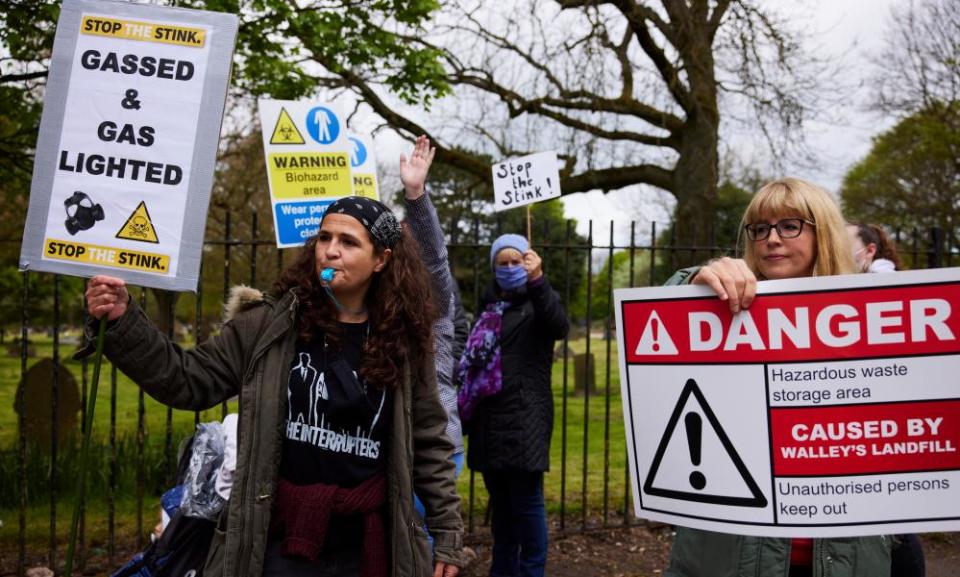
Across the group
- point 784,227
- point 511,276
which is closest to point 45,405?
point 511,276

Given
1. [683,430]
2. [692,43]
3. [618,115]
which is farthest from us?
[618,115]

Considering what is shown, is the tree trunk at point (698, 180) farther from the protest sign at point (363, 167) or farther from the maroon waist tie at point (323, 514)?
the maroon waist tie at point (323, 514)

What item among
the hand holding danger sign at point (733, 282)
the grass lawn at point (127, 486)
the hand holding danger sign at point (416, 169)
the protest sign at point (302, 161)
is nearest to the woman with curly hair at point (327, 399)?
the hand holding danger sign at point (416, 169)

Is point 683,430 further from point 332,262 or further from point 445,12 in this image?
point 445,12

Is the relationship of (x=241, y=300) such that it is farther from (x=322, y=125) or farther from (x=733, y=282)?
(x=322, y=125)

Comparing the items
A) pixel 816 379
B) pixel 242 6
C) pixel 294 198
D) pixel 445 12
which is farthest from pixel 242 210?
pixel 816 379

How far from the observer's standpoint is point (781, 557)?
6.14 ft

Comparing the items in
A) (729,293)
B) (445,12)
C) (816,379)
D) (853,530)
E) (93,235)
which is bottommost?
(853,530)

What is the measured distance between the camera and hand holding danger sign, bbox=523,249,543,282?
4.20m

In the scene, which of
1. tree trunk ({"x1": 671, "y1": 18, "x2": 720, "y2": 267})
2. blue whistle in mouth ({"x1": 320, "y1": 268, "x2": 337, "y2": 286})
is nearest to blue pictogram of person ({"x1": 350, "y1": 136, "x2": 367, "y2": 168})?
blue whistle in mouth ({"x1": 320, "y1": 268, "x2": 337, "y2": 286})

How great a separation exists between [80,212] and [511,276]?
2.36 metres

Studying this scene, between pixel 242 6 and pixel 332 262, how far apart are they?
5463mm

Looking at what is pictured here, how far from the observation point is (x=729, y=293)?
1.86 metres

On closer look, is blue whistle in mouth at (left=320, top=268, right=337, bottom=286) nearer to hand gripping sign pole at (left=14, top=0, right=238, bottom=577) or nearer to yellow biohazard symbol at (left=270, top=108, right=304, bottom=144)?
hand gripping sign pole at (left=14, top=0, right=238, bottom=577)
